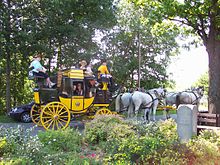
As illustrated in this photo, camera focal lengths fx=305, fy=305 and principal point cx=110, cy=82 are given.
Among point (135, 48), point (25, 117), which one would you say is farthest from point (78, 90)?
point (135, 48)

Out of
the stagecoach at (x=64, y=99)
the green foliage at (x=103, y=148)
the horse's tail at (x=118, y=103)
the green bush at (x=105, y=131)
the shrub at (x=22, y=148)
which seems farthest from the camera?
the horse's tail at (x=118, y=103)

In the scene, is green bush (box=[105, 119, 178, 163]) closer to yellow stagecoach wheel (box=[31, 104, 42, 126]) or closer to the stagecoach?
the stagecoach

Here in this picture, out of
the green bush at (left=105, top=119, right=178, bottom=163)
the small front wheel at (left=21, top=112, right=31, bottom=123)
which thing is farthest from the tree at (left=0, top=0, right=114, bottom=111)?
the green bush at (left=105, top=119, right=178, bottom=163)

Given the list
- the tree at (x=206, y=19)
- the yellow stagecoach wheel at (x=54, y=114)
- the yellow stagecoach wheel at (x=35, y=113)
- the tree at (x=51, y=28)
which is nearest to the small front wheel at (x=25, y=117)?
the yellow stagecoach wheel at (x=35, y=113)

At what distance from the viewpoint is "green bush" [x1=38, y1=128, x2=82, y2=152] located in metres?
6.89

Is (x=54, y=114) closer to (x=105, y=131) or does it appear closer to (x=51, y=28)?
(x=105, y=131)

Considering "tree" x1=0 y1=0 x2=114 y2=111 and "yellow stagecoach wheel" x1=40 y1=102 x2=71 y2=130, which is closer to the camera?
"yellow stagecoach wheel" x1=40 y1=102 x2=71 y2=130

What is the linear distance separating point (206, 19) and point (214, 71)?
209cm

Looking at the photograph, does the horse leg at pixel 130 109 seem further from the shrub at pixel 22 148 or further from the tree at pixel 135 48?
the shrub at pixel 22 148

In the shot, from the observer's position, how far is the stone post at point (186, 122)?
26.7ft

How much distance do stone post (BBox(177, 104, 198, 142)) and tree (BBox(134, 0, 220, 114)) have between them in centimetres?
378

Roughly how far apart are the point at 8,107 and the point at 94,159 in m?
11.8

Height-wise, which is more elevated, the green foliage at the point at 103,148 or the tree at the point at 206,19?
the tree at the point at 206,19

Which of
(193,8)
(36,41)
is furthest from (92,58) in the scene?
(193,8)
